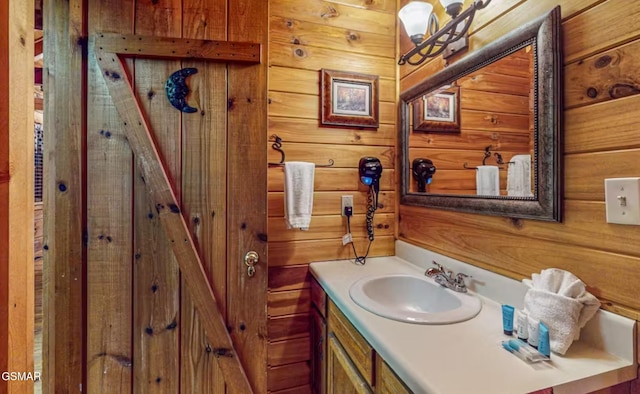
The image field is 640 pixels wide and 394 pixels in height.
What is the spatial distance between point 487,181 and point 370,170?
0.59m

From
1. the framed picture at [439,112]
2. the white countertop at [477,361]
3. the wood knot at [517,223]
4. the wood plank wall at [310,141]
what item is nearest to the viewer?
the white countertop at [477,361]

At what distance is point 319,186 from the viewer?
5.08 feet

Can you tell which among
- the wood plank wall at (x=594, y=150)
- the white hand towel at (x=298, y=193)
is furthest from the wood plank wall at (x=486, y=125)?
the white hand towel at (x=298, y=193)

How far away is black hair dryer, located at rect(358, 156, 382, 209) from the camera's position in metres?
1.54

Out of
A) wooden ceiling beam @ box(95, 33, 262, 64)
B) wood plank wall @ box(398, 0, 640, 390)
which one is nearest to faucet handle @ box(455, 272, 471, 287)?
wood plank wall @ box(398, 0, 640, 390)

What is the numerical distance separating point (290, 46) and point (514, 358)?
1.57 meters

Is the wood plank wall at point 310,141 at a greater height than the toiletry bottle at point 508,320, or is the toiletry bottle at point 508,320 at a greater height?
the wood plank wall at point 310,141

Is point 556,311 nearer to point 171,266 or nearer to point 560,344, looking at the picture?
point 560,344

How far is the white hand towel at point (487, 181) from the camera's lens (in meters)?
1.05

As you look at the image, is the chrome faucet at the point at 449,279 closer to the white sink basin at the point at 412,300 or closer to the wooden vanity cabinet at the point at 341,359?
the white sink basin at the point at 412,300

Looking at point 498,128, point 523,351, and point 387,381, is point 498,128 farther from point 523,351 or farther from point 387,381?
point 387,381

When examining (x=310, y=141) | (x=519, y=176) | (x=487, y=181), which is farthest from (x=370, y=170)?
(x=519, y=176)

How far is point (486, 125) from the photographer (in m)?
1.08

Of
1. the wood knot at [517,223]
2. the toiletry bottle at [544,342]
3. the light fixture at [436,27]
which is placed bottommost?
the toiletry bottle at [544,342]
